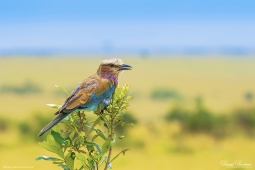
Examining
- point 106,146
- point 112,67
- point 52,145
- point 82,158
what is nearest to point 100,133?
point 106,146

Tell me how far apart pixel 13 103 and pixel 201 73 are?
264 feet

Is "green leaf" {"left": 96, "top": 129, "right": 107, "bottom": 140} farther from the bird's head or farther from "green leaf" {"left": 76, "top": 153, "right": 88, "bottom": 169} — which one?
the bird's head

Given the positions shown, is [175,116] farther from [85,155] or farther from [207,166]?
[85,155]

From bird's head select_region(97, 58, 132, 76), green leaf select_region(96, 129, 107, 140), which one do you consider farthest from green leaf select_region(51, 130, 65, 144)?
bird's head select_region(97, 58, 132, 76)

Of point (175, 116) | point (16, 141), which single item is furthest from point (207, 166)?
point (16, 141)

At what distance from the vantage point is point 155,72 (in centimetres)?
15700

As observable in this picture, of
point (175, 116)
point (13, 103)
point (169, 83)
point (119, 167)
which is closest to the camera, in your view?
point (119, 167)

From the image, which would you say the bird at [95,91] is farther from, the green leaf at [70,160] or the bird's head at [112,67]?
the green leaf at [70,160]

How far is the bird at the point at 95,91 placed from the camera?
5473mm

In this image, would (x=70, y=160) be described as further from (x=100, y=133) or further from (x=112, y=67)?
(x=112, y=67)

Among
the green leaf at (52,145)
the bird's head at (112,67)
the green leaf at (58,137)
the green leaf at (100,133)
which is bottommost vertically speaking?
the green leaf at (52,145)

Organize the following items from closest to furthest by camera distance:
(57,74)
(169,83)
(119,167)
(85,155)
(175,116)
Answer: (85,155), (119,167), (175,116), (169,83), (57,74)

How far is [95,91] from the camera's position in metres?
5.84

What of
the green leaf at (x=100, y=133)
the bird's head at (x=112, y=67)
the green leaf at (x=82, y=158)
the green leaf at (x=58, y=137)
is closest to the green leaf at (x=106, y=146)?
the green leaf at (x=100, y=133)
